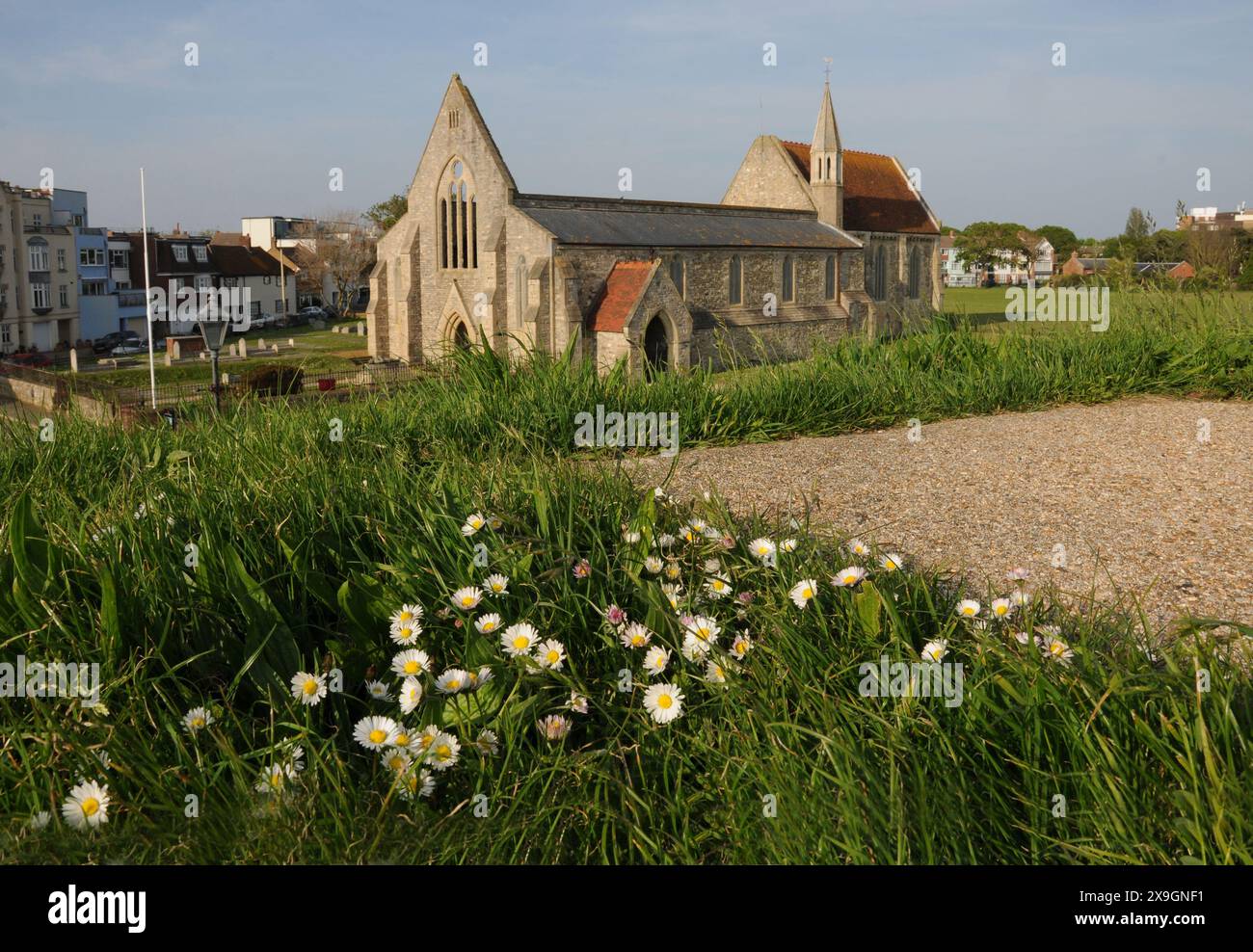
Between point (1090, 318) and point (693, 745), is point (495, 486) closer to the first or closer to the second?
point (693, 745)

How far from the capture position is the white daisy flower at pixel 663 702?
175 inches

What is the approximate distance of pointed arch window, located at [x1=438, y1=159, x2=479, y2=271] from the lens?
127 ft

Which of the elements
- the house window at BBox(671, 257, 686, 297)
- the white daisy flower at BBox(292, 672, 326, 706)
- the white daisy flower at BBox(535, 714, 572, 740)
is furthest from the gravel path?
the house window at BBox(671, 257, 686, 297)

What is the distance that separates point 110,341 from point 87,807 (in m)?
70.7

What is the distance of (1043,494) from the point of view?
8453 millimetres

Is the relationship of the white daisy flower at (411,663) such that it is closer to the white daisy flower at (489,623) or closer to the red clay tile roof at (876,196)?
the white daisy flower at (489,623)

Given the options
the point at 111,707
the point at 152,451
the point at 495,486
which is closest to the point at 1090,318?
the point at 495,486

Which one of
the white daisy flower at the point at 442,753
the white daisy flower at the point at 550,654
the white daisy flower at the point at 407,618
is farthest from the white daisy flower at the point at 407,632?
the white daisy flower at the point at 442,753

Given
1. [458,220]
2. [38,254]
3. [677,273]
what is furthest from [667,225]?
[38,254]

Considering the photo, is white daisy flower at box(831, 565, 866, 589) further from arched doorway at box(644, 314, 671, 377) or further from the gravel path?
arched doorway at box(644, 314, 671, 377)

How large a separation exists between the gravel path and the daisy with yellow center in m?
4.10

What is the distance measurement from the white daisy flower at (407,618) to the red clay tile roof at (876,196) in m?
49.3

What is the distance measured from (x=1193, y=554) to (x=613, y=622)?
14.7 ft
